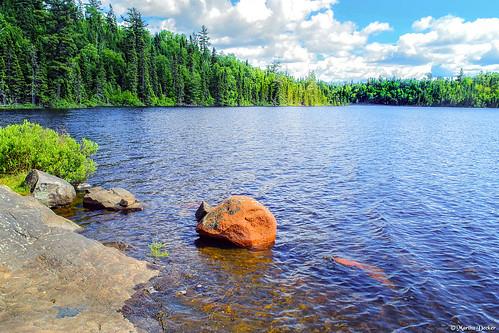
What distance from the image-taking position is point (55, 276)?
1148cm

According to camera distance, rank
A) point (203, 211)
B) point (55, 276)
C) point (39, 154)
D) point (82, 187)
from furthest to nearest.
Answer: point (82, 187) < point (39, 154) < point (203, 211) < point (55, 276)

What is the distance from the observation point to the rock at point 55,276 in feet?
30.1

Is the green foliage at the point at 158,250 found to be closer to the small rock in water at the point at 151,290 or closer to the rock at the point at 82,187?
the small rock in water at the point at 151,290

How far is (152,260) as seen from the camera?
1502 cm

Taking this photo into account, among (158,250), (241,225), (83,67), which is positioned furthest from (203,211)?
(83,67)

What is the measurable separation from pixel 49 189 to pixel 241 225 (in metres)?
12.3

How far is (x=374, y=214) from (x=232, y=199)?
31.6 feet

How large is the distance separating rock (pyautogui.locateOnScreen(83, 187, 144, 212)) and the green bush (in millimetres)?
4269

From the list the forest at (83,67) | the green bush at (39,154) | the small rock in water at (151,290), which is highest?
the forest at (83,67)

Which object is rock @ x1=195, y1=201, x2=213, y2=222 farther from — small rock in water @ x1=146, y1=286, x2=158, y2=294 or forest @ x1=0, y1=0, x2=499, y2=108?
forest @ x1=0, y1=0, x2=499, y2=108

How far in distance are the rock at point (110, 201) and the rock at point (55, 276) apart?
5.96m

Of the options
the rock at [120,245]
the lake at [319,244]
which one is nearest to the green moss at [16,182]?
the lake at [319,244]

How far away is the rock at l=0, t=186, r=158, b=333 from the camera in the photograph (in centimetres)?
919

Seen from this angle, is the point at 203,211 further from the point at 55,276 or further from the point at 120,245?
the point at 55,276
